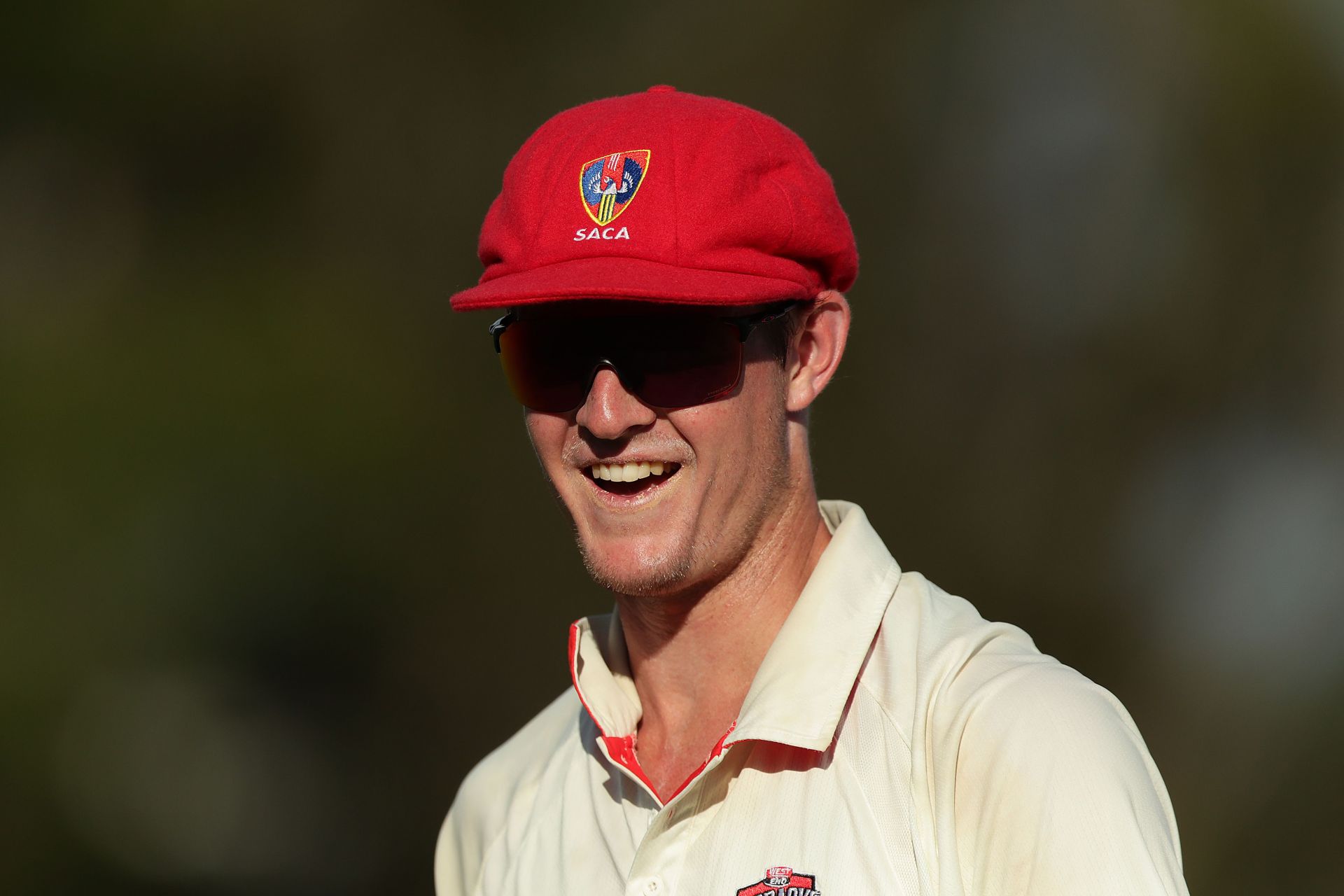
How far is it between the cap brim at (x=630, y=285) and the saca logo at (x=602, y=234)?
30mm

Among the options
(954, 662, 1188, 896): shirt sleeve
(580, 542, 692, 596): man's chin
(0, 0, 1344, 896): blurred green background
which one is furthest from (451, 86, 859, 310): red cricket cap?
(0, 0, 1344, 896): blurred green background

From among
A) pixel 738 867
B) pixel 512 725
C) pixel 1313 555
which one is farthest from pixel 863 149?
pixel 738 867

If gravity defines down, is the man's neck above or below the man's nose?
below

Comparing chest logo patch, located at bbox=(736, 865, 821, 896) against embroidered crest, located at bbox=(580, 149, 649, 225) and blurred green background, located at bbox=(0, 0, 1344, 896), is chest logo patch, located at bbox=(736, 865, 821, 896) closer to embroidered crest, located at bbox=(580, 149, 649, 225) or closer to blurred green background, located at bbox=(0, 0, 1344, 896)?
embroidered crest, located at bbox=(580, 149, 649, 225)

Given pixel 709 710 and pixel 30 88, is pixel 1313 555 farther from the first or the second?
pixel 30 88

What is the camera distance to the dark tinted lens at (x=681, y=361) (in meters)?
2.02

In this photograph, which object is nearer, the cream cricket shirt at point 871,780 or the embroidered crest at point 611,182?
the cream cricket shirt at point 871,780

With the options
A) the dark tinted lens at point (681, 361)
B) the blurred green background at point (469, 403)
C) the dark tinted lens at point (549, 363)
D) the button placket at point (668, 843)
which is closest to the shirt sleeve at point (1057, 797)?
the button placket at point (668, 843)

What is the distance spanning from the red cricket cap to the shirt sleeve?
2.22ft

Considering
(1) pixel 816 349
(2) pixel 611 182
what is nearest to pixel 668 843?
(1) pixel 816 349

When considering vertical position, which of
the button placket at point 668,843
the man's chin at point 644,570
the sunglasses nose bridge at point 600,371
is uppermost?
the sunglasses nose bridge at point 600,371

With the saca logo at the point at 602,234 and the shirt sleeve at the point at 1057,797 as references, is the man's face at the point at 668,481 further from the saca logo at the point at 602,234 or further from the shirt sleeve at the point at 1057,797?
the shirt sleeve at the point at 1057,797

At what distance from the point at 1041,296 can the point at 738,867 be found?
4.82 meters

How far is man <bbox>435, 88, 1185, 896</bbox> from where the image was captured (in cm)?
168
